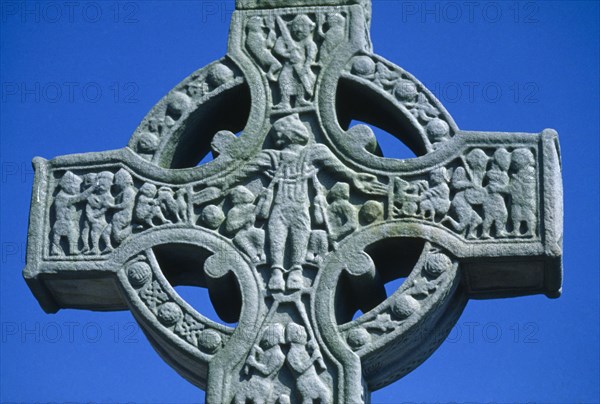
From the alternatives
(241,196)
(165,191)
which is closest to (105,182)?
(165,191)

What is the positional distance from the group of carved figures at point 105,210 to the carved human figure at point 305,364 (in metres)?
1.29

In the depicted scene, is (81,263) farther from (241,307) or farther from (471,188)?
(471,188)

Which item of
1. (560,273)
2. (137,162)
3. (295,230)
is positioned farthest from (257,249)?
(560,273)

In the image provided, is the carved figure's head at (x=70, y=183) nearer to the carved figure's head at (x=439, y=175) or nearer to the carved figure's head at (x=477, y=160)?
the carved figure's head at (x=439, y=175)

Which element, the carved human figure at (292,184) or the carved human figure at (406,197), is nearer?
the carved human figure at (292,184)

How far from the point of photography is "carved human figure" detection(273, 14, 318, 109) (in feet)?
40.2

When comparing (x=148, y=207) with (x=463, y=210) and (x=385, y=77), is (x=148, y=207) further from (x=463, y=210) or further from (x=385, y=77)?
(x=463, y=210)

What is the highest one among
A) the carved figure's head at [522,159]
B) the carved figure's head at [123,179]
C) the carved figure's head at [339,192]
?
the carved figure's head at [123,179]

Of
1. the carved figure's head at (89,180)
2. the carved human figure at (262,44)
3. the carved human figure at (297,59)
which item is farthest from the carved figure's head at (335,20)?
the carved figure's head at (89,180)

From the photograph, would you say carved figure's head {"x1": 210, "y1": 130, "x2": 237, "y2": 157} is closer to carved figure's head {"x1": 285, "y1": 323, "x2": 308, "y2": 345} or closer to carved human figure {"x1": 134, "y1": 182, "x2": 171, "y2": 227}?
carved human figure {"x1": 134, "y1": 182, "x2": 171, "y2": 227}

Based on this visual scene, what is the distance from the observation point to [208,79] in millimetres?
12484

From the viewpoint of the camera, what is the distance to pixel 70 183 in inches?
485

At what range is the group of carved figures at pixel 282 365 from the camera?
36.5ft

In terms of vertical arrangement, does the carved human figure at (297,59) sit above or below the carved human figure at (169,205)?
above
